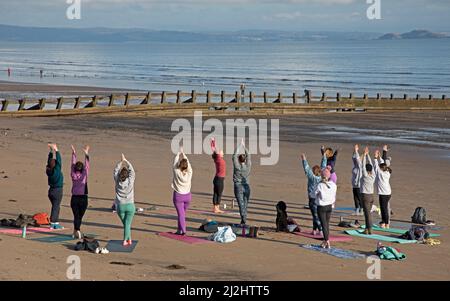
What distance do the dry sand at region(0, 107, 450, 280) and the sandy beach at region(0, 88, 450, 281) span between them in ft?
0.07

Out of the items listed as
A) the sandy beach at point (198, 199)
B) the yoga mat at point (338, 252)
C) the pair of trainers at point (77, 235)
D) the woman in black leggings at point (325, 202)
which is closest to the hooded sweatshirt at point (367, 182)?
the sandy beach at point (198, 199)

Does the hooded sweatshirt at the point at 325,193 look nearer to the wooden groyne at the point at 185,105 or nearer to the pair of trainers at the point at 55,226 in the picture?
the pair of trainers at the point at 55,226

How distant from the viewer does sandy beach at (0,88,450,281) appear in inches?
466

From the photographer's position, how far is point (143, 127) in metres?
35.8

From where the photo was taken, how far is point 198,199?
18.6m

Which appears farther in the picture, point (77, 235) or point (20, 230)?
point (20, 230)

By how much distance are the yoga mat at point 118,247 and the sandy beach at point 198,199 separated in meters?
0.14

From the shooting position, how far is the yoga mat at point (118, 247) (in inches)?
508

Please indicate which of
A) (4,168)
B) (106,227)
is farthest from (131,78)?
(106,227)

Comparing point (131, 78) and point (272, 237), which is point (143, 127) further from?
point (131, 78)

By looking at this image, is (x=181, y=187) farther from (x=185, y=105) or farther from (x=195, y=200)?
(x=185, y=105)

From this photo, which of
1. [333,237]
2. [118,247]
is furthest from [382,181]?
[118,247]

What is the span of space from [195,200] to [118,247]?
5.43 metres
